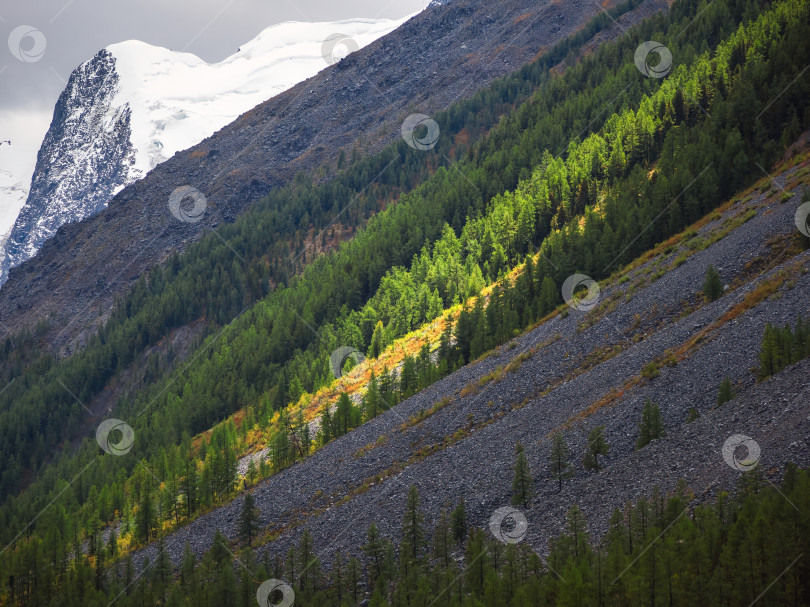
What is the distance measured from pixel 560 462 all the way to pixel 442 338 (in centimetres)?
4032

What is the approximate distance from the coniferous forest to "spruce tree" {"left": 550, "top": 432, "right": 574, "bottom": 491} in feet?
0.88

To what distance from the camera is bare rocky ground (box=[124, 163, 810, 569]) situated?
33.2 m

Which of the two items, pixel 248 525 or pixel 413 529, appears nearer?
pixel 413 529

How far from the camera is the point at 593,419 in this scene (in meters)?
41.6

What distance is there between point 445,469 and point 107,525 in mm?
49702

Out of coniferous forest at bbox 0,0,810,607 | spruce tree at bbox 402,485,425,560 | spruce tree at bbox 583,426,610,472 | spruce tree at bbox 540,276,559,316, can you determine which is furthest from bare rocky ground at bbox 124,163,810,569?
spruce tree at bbox 540,276,559,316

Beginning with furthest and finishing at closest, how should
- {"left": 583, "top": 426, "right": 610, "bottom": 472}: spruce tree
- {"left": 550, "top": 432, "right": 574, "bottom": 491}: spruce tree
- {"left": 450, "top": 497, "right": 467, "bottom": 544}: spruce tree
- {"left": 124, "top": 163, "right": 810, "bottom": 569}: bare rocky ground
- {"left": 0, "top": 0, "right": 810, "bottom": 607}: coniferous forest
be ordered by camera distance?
{"left": 550, "top": 432, "right": 574, "bottom": 491}: spruce tree
{"left": 450, "top": 497, "right": 467, "bottom": 544}: spruce tree
{"left": 583, "top": 426, "right": 610, "bottom": 472}: spruce tree
{"left": 124, "top": 163, "right": 810, "bottom": 569}: bare rocky ground
{"left": 0, "top": 0, "right": 810, "bottom": 607}: coniferous forest

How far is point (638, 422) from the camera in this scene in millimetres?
37750

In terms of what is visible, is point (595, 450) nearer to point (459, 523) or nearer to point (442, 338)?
point (459, 523)

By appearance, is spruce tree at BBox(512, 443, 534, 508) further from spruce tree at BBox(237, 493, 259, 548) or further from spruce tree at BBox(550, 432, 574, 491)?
spruce tree at BBox(237, 493, 259, 548)

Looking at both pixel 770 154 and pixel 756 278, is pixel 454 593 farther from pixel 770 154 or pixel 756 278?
pixel 770 154

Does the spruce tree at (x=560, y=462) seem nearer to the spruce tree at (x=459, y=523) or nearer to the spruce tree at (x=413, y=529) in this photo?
the spruce tree at (x=459, y=523)

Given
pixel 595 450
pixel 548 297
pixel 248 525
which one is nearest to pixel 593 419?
pixel 595 450

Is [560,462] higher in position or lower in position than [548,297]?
lower
